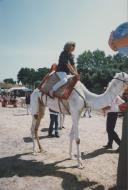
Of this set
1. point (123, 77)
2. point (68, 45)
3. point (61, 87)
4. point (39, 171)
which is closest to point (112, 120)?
point (61, 87)

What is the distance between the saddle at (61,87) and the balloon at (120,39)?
1912mm

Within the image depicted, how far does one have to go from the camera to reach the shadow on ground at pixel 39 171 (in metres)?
7.80

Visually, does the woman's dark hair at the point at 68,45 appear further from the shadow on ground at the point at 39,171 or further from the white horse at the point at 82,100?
the shadow on ground at the point at 39,171

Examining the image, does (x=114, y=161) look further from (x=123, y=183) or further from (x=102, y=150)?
(x=123, y=183)

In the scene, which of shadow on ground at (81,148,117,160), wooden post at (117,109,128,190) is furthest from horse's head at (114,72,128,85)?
shadow on ground at (81,148,117,160)

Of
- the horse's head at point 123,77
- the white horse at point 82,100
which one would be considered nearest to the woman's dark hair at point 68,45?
the white horse at point 82,100

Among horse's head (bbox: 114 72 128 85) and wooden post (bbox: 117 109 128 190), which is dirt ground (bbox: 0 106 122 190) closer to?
wooden post (bbox: 117 109 128 190)

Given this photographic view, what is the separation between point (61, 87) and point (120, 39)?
2.68m

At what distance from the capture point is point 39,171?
8.91 meters

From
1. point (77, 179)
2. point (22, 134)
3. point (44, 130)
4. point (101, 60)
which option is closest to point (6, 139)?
point (22, 134)

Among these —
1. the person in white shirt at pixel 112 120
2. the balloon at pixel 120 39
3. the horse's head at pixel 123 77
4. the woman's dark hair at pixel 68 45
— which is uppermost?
the woman's dark hair at pixel 68 45

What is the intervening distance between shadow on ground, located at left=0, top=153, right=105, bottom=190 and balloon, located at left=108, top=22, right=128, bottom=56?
9.83 ft

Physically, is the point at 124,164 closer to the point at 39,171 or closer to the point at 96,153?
the point at 39,171

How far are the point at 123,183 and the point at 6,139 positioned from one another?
7.00 m
